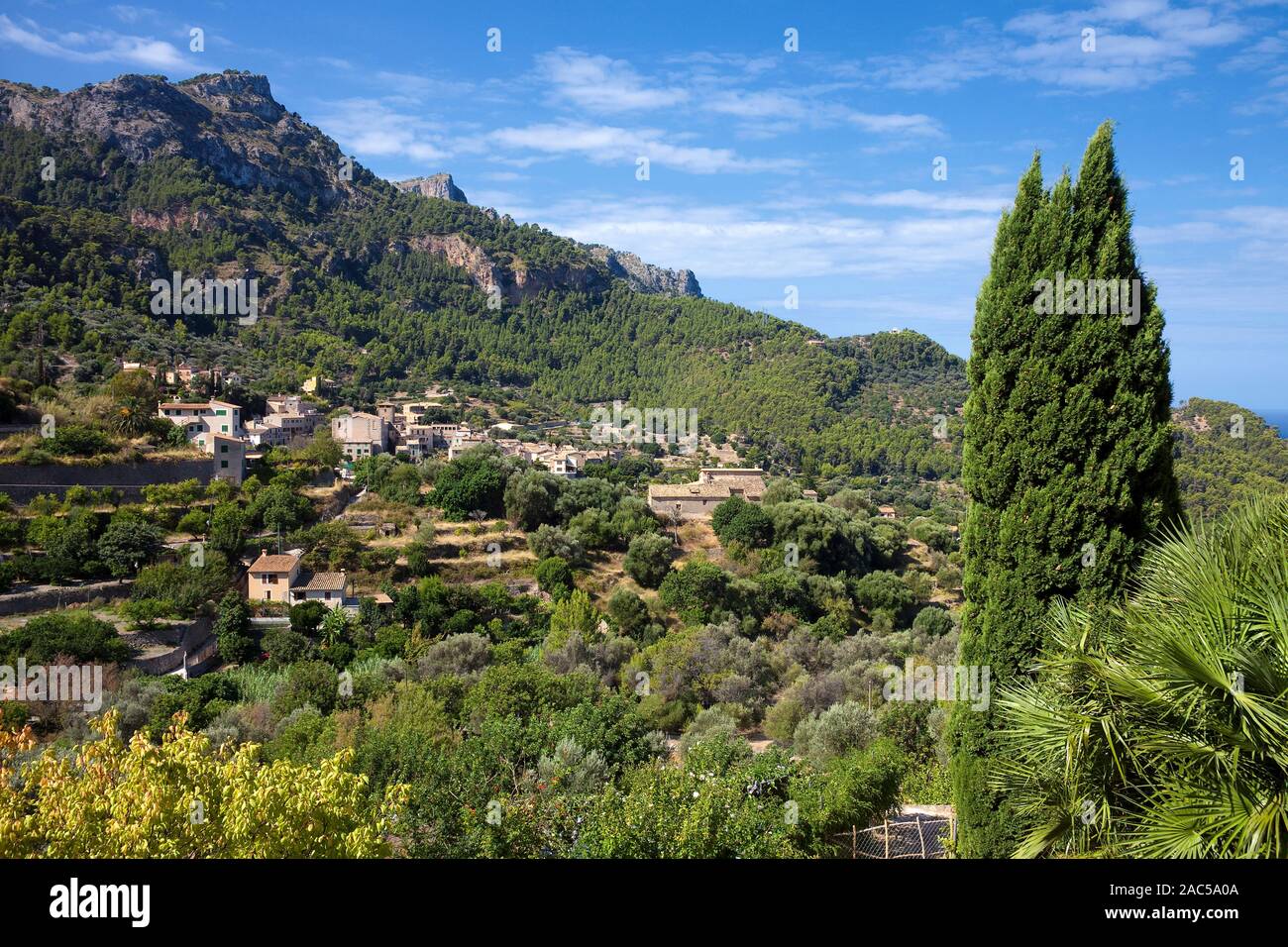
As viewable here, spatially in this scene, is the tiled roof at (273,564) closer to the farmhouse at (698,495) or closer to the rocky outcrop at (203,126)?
the farmhouse at (698,495)

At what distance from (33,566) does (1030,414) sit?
2521 centimetres

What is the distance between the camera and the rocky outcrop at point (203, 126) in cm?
8125

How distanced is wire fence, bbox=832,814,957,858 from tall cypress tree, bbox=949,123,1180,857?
281 centimetres

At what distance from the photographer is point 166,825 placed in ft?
14.1

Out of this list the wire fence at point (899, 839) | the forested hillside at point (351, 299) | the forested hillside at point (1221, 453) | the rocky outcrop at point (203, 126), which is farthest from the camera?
the rocky outcrop at point (203, 126)

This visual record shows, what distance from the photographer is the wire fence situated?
842 cm

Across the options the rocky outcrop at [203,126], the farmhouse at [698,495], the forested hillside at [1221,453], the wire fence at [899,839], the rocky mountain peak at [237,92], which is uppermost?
the rocky mountain peak at [237,92]

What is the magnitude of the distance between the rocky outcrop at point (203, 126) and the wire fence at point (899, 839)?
9393 cm

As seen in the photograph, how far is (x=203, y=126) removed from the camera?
9050cm

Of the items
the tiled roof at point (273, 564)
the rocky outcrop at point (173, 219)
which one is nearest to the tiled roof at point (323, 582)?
the tiled roof at point (273, 564)

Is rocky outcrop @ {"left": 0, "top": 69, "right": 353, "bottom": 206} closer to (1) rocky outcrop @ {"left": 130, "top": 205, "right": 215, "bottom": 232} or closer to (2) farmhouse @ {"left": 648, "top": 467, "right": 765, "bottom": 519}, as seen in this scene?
(1) rocky outcrop @ {"left": 130, "top": 205, "right": 215, "bottom": 232}

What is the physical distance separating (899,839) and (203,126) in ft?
344

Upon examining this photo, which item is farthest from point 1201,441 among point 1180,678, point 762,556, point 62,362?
point 62,362
